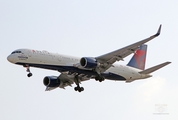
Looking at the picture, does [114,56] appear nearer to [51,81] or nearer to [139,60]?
[51,81]

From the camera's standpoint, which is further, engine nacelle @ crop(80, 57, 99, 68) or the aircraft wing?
engine nacelle @ crop(80, 57, 99, 68)

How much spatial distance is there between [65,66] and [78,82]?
19.6 feet

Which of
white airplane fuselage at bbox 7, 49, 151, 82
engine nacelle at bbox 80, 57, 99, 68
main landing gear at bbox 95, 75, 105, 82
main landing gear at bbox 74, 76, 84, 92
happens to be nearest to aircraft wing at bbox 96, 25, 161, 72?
main landing gear at bbox 95, 75, 105, 82

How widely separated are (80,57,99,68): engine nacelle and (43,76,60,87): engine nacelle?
329 inches

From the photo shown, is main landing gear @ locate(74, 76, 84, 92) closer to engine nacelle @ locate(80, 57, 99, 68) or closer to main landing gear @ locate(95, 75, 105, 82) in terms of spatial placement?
main landing gear @ locate(95, 75, 105, 82)

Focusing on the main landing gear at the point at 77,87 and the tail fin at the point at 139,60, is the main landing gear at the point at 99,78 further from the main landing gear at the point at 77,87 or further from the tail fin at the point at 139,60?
the tail fin at the point at 139,60

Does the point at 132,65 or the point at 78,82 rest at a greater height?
the point at 132,65

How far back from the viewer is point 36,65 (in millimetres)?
51000

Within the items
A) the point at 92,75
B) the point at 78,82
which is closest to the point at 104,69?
the point at 92,75

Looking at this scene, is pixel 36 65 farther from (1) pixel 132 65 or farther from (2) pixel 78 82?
(1) pixel 132 65

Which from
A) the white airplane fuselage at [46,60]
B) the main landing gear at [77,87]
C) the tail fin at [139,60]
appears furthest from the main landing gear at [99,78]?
the tail fin at [139,60]

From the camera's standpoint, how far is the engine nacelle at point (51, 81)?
58.5 m

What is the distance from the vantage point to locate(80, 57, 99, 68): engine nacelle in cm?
5088

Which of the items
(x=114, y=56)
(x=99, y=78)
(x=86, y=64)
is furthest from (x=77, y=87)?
(x=114, y=56)
